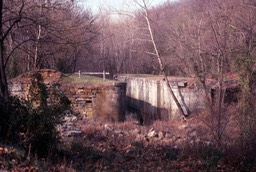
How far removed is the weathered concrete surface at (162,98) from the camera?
22.1 meters

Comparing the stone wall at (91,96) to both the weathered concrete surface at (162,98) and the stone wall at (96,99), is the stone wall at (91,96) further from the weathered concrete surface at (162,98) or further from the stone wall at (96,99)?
the weathered concrete surface at (162,98)

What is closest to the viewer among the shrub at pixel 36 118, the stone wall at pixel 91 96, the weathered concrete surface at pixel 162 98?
the shrub at pixel 36 118

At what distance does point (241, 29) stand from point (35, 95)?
13.0 meters

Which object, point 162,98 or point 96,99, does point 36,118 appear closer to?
point 96,99

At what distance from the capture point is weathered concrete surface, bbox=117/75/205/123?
2208 centimetres

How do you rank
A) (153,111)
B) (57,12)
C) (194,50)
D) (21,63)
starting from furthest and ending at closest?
1. (153,111)
2. (21,63)
3. (194,50)
4. (57,12)

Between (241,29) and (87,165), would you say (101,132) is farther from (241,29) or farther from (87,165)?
(241,29)

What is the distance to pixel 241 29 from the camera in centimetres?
1847

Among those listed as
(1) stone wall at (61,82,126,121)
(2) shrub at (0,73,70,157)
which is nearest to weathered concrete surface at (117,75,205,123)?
(1) stone wall at (61,82,126,121)

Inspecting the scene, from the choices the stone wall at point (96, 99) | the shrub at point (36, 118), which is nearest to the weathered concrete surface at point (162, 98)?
the stone wall at point (96, 99)

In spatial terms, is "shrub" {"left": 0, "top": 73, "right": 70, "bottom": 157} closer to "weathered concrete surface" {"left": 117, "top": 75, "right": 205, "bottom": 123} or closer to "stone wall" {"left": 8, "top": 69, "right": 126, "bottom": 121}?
"stone wall" {"left": 8, "top": 69, "right": 126, "bottom": 121}

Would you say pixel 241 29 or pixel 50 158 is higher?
pixel 241 29

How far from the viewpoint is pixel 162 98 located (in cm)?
2392

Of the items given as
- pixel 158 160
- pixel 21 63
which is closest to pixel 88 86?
pixel 21 63
